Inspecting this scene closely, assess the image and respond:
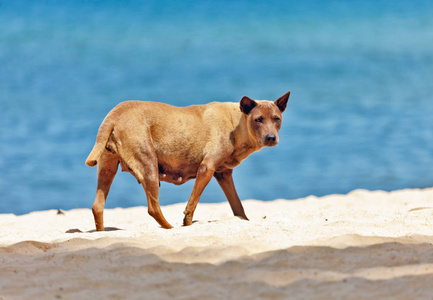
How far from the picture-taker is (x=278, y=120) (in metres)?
7.68

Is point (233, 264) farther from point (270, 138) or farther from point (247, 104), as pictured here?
point (247, 104)

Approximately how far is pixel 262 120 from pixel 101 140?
234 cm

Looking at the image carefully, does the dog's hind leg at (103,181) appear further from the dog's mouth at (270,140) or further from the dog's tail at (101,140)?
the dog's mouth at (270,140)

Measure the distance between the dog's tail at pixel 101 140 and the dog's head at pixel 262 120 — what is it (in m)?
1.98

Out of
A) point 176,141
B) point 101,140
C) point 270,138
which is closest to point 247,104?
point 270,138

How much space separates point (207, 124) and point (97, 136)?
166 cm

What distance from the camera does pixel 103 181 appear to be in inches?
293

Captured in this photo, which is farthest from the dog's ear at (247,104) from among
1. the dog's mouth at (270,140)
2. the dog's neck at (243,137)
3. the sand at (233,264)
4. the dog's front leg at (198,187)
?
the sand at (233,264)

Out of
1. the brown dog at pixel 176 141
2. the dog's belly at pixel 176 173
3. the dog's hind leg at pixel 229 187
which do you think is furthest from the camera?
the dog's hind leg at pixel 229 187

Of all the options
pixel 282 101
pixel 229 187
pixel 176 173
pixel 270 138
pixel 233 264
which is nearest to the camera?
pixel 233 264

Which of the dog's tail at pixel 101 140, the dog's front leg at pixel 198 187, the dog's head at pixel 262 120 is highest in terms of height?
the dog's head at pixel 262 120

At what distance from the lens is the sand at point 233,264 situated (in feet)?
11.7

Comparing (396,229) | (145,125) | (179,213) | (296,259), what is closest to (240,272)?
(296,259)

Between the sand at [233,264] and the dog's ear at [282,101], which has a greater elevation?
the dog's ear at [282,101]
